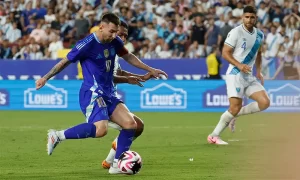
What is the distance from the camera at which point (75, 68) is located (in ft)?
79.0

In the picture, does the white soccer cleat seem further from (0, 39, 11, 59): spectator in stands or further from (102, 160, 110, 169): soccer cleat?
(0, 39, 11, 59): spectator in stands

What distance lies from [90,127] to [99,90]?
0.50 metres

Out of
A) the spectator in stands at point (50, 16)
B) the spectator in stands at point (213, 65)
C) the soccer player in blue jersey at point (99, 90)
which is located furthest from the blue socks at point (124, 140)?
the spectator in stands at point (50, 16)

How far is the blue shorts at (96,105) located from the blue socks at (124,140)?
0.27m

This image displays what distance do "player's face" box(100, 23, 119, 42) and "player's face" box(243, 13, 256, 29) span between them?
4.27 metres

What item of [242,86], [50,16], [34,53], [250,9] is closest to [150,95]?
[34,53]

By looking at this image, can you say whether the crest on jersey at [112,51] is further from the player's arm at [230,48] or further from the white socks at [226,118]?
the white socks at [226,118]

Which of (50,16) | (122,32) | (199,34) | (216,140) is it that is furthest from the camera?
(50,16)

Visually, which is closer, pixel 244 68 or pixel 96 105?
pixel 96 105

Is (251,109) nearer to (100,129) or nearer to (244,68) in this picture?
(244,68)

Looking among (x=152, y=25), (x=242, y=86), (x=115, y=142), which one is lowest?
(x=152, y=25)

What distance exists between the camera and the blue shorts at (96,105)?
941 cm

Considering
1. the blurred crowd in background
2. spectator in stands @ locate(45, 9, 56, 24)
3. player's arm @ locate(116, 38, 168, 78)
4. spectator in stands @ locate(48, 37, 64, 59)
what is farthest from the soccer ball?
spectator in stands @ locate(45, 9, 56, 24)

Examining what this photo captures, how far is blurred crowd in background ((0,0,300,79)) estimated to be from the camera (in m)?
24.6
